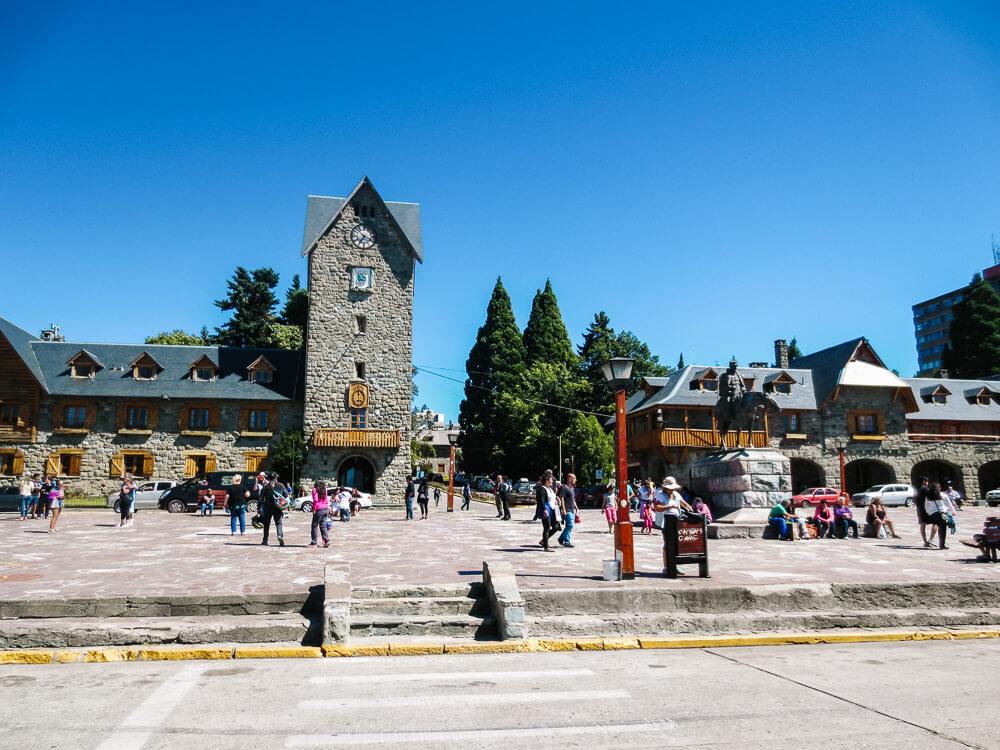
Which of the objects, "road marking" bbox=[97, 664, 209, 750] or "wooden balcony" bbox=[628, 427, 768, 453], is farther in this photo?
"wooden balcony" bbox=[628, 427, 768, 453]

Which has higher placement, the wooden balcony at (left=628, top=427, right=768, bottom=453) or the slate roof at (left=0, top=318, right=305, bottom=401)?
the slate roof at (left=0, top=318, right=305, bottom=401)

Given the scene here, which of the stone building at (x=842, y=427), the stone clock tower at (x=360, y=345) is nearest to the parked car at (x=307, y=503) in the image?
the stone clock tower at (x=360, y=345)

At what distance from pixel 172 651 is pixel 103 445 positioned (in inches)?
1424

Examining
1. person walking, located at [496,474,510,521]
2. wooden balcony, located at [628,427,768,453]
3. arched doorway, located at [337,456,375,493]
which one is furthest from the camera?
wooden balcony, located at [628,427,768,453]

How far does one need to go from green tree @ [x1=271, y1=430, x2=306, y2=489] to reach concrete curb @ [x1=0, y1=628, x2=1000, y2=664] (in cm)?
3067

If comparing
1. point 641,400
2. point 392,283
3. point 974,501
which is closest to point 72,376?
point 392,283

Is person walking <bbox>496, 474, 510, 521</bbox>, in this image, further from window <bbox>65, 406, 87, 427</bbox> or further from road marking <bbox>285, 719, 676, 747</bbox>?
window <bbox>65, 406, 87, 427</bbox>

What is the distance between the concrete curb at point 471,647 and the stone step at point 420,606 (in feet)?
2.50

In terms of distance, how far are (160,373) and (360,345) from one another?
12.5m

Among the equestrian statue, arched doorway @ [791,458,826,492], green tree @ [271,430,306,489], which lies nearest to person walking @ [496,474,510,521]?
the equestrian statue

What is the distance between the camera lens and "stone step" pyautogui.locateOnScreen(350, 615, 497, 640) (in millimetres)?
8305

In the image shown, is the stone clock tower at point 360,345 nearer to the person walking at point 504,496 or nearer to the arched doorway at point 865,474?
the person walking at point 504,496

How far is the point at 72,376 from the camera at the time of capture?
3931 centimetres

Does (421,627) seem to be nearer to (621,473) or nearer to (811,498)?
(621,473)
